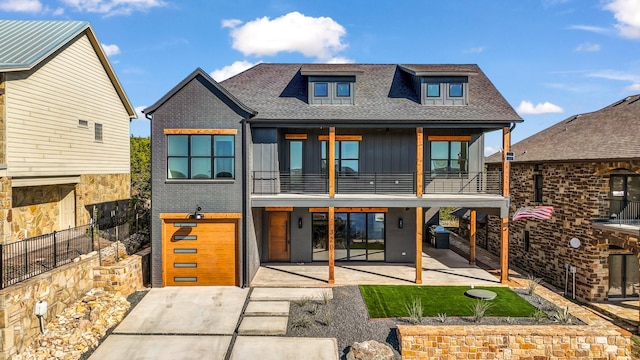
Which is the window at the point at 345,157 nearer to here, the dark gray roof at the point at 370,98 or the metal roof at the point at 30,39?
the dark gray roof at the point at 370,98

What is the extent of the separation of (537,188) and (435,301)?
907 centimetres

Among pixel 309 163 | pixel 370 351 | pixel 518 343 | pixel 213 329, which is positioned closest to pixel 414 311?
pixel 370 351

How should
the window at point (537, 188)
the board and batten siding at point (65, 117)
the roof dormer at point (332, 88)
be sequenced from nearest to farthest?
the board and batten siding at point (65, 117), the roof dormer at point (332, 88), the window at point (537, 188)

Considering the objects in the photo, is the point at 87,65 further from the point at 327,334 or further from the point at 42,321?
the point at 327,334

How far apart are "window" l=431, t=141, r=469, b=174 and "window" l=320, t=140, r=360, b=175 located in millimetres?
3376

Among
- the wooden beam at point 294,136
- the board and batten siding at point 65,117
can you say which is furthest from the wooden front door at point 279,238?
the board and batten siding at point 65,117

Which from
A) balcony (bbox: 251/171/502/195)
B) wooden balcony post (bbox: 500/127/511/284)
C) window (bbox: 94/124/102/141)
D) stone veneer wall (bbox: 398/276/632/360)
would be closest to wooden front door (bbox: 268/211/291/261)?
balcony (bbox: 251/171/502/195)

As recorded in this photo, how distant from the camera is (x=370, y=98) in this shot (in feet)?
49.7

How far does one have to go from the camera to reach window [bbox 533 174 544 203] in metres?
16.6

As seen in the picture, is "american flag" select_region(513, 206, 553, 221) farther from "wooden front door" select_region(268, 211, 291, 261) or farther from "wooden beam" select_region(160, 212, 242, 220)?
"wooden beam" select_region(160, 212, 242, 220)

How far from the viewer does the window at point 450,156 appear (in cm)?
1571

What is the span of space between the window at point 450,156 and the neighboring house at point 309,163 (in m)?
0.04

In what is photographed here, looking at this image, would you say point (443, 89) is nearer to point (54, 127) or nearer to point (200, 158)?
point (200, 158)

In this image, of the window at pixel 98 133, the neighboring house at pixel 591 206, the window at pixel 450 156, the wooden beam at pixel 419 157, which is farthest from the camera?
the window at pixel 98 133
